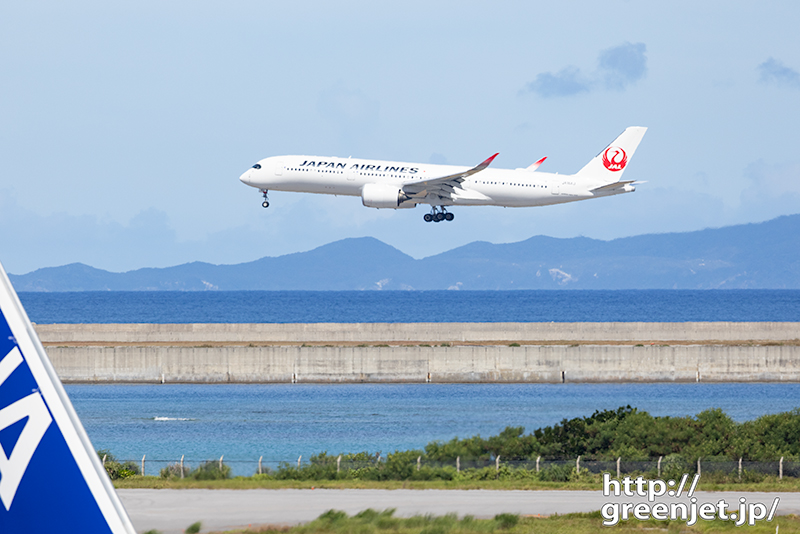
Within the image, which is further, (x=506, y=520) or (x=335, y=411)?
(x=335, y=411)

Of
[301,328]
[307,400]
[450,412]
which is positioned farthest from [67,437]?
[301,328]

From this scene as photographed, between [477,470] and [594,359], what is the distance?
38.9m

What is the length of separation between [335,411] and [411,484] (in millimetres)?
28532

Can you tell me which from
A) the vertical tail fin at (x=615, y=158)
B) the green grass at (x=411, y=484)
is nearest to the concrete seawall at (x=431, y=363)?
the vertical tail fin at (x=615, y=158)

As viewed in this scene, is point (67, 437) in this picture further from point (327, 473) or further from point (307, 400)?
point (307, 400)

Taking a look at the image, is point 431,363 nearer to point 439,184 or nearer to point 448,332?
point 448,332

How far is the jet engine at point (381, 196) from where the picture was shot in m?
55.7

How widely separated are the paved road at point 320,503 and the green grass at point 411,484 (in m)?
0.82

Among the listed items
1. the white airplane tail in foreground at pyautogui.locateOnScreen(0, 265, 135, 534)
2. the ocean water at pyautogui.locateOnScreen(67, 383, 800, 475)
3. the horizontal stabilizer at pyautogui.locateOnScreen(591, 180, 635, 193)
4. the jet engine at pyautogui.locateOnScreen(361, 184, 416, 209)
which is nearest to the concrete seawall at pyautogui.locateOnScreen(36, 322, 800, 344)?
the ocean water at pyautogui.locateOnScreen(67, 383, 800, 475)

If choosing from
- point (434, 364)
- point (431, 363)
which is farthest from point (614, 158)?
point (431, 363)

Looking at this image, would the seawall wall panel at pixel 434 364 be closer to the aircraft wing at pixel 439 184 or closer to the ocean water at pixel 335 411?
the ocean water at pixel 335 411

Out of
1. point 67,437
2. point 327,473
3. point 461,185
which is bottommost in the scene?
point 327,473

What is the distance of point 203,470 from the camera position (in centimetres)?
3372

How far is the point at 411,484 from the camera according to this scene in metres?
33.0
